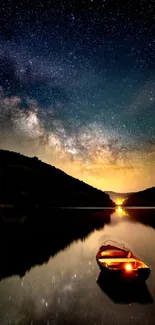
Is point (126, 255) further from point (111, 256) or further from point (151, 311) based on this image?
point (151, 311)

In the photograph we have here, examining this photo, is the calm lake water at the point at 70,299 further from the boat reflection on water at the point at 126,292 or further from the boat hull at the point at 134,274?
the boat hull at the point at 134,274

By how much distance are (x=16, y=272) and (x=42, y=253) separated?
7837 millimetres

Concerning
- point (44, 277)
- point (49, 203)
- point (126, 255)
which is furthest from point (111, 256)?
point (49, 203)

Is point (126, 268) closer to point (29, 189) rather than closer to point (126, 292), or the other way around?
point (126, 292)

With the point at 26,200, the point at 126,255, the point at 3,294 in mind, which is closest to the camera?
the point at 3,294

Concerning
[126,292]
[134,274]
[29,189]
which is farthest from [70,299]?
[29,189]

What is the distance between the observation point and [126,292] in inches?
605

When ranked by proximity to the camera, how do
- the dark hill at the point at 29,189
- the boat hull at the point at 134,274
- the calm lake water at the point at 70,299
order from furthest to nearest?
the dark hill at the point at 29,189
the boat hull at the point at 134,274
the calm lake water at the point at 70,299

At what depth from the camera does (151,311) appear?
42.0ft

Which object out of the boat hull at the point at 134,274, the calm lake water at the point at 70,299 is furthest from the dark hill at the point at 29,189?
the boat hull at the point at 134,274

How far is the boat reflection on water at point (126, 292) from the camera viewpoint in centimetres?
1424

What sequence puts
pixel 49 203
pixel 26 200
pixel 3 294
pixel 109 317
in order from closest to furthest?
1. pixel 109 317
2. pixel 3 294
3. pixel 26 200
4. pixel 49 203

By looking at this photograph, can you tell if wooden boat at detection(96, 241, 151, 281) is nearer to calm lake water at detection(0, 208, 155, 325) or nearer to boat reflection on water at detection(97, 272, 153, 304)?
boat reflection on water at detection(97, 272, 153, 304)

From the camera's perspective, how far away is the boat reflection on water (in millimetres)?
14245
